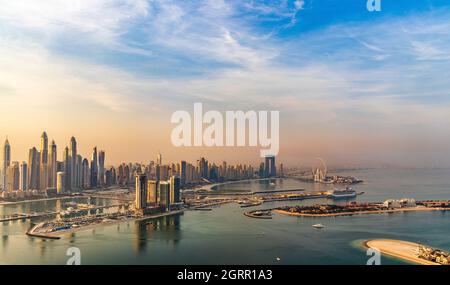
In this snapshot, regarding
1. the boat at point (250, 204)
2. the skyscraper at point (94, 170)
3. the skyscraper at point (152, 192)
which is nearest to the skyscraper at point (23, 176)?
the skyscraper at point (94, 170)

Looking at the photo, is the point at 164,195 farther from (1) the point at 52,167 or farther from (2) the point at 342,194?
(2) the point at 342,194

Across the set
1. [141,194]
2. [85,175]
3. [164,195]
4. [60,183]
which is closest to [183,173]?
[85,175]

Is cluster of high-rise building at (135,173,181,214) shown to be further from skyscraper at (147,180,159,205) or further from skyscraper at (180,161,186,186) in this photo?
skyscraper at (180,161,186,186)

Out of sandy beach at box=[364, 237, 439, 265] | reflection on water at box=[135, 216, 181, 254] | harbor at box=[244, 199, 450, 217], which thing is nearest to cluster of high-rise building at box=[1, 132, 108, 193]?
reflection on water at box=[135, 216, 181, 254]

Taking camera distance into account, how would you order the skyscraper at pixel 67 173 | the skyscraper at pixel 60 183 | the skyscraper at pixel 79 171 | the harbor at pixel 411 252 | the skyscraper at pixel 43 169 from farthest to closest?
the skyscraper at pixel 79 171 → the skyscraper at pixel 67 173 → the skyscraper at pixel 60 183 → the skyscraper at pixel 43 169 → the harbor at pixel 411 252

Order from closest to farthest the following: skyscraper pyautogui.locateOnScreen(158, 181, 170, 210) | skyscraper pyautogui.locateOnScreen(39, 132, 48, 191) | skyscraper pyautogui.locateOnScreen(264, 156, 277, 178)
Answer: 1. skyscraper pyautogui.locateOnScreen(158, 181, 170, 210)
2. skyscraper pyautogui.locateOnScreen(39, 132, 48, 191)
3. skyscraper pyautogui.locateOnScreen(264, 156, 277, 178)

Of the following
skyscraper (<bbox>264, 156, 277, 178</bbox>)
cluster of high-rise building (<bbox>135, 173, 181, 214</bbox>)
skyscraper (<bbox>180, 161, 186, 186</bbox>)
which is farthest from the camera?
skyscraper (<bbox>264, 156, 277, 178</bbox>)

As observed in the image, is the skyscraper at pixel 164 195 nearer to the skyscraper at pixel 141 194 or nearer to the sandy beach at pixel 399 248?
the skyscraper at pixel 141 194
